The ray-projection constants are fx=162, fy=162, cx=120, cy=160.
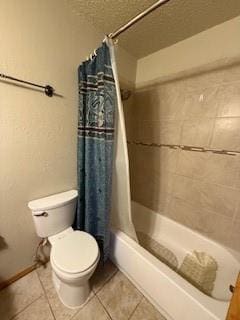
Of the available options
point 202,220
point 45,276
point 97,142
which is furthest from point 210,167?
point 45,276

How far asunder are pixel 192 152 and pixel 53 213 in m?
1.34

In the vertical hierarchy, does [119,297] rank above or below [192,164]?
below

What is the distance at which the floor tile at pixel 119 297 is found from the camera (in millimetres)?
1179

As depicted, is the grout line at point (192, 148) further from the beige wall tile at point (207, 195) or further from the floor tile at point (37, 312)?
the floor tile at point (37, 312)

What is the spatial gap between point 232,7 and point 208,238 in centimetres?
185

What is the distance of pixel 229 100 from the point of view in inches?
50.8

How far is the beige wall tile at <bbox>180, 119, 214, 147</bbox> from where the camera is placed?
4.64ft

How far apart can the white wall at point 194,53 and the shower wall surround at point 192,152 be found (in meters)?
0.11

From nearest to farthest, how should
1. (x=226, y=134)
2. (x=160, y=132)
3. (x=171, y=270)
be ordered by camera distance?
(x=171, y=270) < (x=226, y=134) < (x=160, y=132)

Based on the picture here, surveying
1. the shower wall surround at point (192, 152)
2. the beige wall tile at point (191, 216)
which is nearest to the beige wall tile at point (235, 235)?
the shower wall surround at point (192, 152)

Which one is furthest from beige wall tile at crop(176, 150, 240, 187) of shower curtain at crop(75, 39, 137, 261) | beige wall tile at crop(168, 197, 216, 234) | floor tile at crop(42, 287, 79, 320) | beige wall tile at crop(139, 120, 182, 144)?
floor tile at crop(42, 287, 79, 320)

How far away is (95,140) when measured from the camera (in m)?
1.26

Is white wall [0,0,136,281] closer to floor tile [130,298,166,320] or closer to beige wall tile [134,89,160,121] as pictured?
beige wall tile [134,89,160,121]

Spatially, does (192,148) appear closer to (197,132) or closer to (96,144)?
(197,132)
